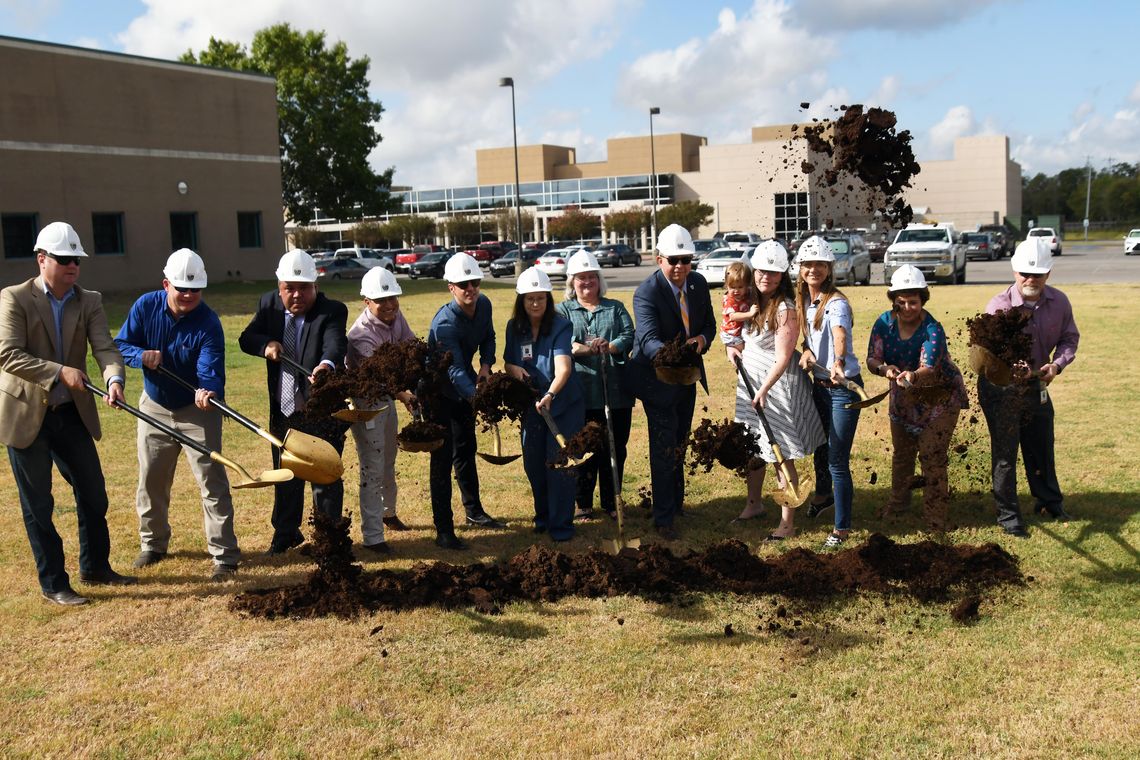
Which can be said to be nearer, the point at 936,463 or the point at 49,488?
the point at 49,488

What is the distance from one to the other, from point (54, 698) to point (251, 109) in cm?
3361

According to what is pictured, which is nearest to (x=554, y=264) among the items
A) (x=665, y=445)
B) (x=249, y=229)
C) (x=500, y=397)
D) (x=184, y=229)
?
(x=249, y=229)

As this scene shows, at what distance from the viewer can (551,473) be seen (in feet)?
21.9

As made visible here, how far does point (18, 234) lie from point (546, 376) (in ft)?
89.3

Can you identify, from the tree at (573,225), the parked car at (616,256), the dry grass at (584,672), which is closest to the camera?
the dry grass at (584,672)

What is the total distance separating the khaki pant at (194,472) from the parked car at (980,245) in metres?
44.2

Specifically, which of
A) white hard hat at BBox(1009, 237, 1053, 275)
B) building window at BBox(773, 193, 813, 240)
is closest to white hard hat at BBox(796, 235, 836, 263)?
white hard hat at BBox(1009, 237, 1053, 275)

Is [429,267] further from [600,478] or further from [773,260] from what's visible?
[773,260]

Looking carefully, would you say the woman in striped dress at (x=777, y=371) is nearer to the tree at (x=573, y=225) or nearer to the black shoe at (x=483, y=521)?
the black shoe at (x=483, y=521)

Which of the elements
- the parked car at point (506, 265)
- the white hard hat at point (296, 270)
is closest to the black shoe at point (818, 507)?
the white hard hat at point (296, 270)

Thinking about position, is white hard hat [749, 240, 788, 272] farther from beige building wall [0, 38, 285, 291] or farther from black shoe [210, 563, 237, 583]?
beige building wall [0, 38, 285, 291]

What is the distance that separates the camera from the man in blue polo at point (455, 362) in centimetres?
645

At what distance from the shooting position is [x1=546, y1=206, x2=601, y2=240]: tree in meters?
84.8

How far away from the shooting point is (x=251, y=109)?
35188 mm
